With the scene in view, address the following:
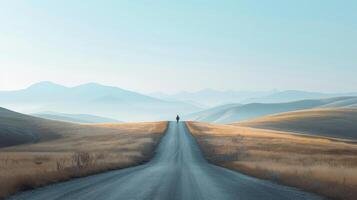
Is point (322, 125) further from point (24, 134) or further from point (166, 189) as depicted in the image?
point (166, 189)

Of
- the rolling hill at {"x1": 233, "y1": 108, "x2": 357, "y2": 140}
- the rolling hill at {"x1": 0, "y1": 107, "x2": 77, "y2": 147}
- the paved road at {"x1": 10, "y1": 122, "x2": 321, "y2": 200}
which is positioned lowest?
the paved road at {"x1": 10, "y1": 122, "x2": 321, "y2": 200}

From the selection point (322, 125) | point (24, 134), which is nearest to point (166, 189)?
point (24, 134)

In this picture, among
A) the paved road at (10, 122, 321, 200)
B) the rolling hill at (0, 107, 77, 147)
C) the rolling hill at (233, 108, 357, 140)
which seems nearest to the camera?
the paved road at (10, 122, 321, 200)

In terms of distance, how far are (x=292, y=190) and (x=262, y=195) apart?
2.80 metres

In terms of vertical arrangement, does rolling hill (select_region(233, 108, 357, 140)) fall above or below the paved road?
above

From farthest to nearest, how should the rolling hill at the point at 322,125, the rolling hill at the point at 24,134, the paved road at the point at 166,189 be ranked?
1. the rolling hill at the point at 322,125
2. the rolling hill at the point at 24,134
3. the paved road at the point at 166,189

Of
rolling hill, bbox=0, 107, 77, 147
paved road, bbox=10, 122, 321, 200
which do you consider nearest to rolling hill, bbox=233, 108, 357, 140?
rolling hill, bbox=0, 107, 77, 147

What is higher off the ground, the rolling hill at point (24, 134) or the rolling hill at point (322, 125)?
the rolling hill at point (322, 125)

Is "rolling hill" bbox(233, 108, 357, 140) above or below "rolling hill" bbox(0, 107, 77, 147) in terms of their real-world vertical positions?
above

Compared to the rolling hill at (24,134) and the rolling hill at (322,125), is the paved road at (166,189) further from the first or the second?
the rolling hill at (322,125)

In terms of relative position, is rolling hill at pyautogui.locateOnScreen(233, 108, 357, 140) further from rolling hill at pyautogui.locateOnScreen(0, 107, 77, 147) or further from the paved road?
the paved road

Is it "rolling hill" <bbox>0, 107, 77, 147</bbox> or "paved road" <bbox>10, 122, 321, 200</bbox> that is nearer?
"paved road" <bbox>10, 122, 321, 200</bbox>

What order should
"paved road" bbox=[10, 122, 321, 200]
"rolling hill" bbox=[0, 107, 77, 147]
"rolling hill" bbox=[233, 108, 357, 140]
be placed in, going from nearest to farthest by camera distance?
1. "paved road" bbox=[10, 122, 321, 200]
2. "rolling hill" bbox=[0, 107, 77, 147]
3. "rolling hill" bbox=[233, 108, 357, 140]

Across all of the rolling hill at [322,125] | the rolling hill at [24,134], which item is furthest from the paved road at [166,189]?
the rolling hill at [322,125]
